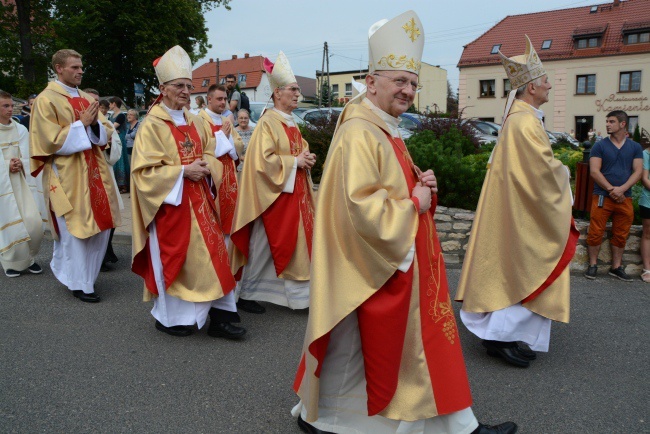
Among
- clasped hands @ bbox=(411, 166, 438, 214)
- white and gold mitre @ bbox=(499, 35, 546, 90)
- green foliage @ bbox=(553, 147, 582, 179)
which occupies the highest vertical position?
white and gold mitre @ bbox=(499, 35, 546, 90)

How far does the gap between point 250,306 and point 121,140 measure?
7670 mm

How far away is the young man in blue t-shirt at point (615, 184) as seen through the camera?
6293 millimetres

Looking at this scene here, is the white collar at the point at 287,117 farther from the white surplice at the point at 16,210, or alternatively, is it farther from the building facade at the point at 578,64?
the building facade at the point at 578,64

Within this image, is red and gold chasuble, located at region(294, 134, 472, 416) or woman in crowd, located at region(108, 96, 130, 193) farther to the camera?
woman in crowd, located at region(108, 96, 130, 193)

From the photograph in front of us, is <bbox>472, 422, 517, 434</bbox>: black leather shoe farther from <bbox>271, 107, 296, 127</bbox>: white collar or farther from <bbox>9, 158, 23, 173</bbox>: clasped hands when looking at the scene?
<bbox>9, 158, 23, 173</bbox>: clasped hands

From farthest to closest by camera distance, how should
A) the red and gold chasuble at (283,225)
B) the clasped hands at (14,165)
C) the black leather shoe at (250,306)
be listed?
the clasped hands at (14,165) < the black leather shoe at (250,306) < the red and gold chasuble at (283,225)

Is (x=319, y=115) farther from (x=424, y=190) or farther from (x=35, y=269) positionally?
(x=424, y=190)

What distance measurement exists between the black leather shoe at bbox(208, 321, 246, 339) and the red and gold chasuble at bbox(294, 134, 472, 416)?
1914 mm

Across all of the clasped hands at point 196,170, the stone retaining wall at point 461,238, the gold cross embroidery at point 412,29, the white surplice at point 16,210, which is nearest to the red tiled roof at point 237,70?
the white surplice at point 16,210

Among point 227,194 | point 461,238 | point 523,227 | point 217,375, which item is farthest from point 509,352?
point 227,194

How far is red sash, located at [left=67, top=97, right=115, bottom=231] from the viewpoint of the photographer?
226 inches

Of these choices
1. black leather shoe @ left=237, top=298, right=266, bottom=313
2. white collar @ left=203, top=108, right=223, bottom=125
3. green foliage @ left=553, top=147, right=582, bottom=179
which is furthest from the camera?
green foliage @ left=553, top=147, right=582, bottom=179

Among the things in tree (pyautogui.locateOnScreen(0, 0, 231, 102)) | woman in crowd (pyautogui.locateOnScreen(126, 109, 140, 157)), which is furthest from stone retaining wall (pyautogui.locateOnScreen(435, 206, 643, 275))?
tree (pyautogui.locateOnScreen(0, 0, 231, 102))

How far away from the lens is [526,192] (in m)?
4.15
